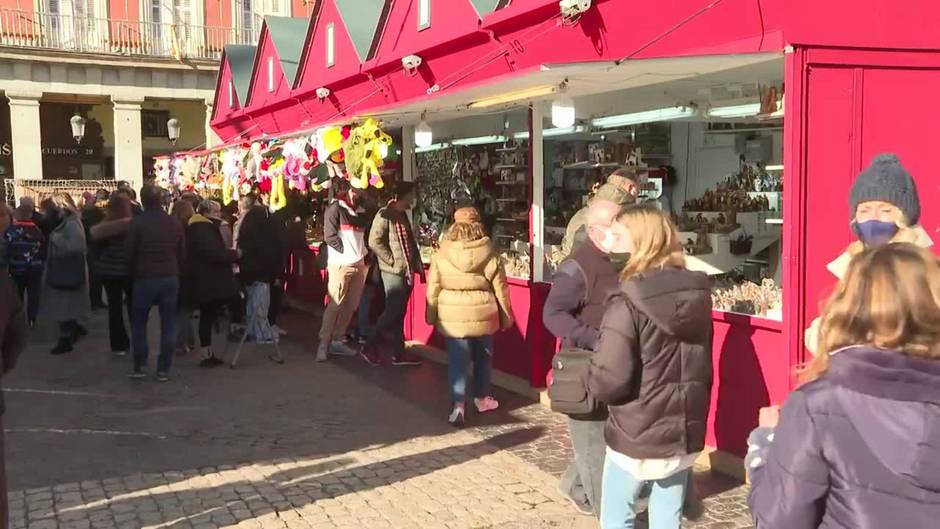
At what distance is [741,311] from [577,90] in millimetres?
1972

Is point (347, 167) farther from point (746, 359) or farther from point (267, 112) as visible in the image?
point (267, 112)

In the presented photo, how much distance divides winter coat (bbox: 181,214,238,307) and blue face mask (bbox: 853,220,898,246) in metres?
6.35

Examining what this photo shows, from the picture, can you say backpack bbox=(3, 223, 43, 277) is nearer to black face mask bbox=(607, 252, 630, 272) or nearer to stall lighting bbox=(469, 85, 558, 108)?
stall lighting bbox=(469, 85, 558, 108)

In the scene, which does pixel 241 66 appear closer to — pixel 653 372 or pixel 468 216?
pixel 468 216

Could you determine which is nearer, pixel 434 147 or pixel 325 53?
pixel 434 147

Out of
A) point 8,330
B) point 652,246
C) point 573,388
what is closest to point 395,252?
point 573,388

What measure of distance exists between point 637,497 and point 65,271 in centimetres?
801

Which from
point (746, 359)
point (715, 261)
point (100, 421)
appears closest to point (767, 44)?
point (746, 359)

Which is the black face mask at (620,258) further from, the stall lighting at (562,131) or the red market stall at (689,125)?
the stall lighting at (562,131)

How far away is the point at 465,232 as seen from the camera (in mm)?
6523

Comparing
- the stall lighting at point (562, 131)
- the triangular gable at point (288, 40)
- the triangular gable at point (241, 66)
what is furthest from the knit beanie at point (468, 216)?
the triangular gable at point (241, 66)

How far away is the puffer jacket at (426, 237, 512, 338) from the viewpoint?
6.52 meters

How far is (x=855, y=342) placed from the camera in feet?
6.90

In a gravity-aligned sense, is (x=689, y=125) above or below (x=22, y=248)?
above
